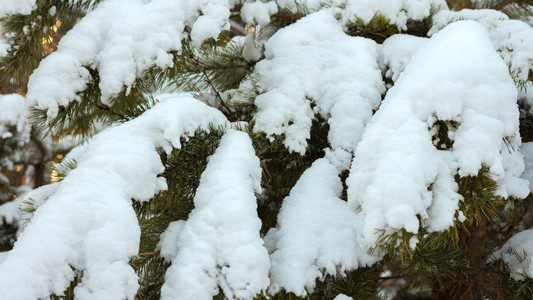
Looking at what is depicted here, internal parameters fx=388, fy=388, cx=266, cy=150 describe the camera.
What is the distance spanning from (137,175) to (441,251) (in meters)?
1.12

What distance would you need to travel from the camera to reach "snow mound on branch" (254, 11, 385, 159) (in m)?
1.40

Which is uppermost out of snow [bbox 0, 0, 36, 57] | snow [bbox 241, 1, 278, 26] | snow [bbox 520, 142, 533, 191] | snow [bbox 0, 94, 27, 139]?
snow [bbox 0, 0, 36, 57]

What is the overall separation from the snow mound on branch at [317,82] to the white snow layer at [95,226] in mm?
410

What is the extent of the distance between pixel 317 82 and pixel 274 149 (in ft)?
1.03

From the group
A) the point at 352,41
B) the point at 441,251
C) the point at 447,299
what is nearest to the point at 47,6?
the point at 352,41

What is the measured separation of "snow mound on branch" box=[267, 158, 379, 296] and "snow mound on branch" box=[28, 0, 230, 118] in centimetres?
63

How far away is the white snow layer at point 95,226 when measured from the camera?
2.88 feet

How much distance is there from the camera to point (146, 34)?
4.43 ft

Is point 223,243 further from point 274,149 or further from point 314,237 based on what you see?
point 274,149

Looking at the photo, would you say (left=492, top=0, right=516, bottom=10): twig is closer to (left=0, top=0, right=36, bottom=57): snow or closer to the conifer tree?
the conifer tree

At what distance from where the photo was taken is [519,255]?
1.49 meters

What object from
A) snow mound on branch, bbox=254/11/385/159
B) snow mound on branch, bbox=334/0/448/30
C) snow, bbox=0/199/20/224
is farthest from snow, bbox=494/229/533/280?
snow, bbox=0/199/20/224

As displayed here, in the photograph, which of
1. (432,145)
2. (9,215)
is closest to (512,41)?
(432,145)

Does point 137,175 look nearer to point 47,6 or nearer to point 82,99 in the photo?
point 82,99
